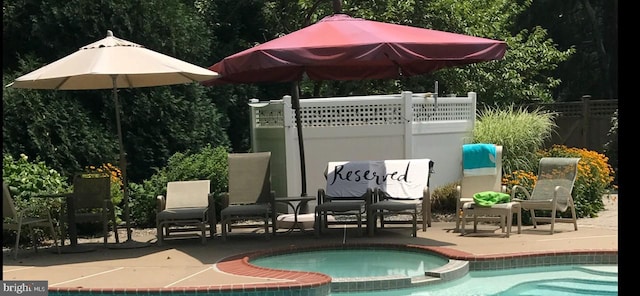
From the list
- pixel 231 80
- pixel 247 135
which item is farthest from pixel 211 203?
pixel 247 135

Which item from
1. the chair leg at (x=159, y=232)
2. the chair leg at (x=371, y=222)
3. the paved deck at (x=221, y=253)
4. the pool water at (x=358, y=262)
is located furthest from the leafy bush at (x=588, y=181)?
the chair leg at (x=159, y=232)

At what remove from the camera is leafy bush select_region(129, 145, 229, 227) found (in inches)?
443

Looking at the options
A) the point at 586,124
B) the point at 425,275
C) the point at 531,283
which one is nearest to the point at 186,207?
the point at 425,275

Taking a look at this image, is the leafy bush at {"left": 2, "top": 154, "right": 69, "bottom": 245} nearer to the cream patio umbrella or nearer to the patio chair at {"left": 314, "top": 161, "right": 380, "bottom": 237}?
the cream patio umbrella

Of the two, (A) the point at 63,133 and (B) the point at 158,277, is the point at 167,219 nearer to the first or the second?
(B) the point at 158,277

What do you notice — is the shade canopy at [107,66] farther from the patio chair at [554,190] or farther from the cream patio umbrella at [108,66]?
the patio chair at [554,190]

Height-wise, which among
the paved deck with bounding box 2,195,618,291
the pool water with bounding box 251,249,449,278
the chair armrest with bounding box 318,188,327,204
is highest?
the chair armrest with bounding box 318,188,327,204

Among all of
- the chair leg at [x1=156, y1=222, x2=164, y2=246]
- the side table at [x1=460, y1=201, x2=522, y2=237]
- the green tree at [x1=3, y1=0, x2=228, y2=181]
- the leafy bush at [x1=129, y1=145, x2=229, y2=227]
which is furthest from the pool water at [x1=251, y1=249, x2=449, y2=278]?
the green tree at [x1=3, y1=0, x2=228, y2=181]

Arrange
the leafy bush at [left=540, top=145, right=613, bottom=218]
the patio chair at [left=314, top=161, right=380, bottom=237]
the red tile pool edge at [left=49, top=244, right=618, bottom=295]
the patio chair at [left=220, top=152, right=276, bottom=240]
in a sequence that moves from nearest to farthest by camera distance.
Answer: the red tile pool edge at [left=49, top=244, right=618, bottom=295], the patio chair at [left=314, top=161, right=380, bottom=237], the patio chair at [left=220, top=152, right=276, bottom=240], the leafy bush at [left=540, top=145, right=613, bottom=218]

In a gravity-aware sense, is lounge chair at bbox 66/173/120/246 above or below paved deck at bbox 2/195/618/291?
above

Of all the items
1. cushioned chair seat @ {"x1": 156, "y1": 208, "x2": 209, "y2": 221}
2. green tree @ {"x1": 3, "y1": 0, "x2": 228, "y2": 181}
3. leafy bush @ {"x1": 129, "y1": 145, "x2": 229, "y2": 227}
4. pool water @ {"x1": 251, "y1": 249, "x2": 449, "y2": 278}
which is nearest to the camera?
pool water @ {"x1": 251, "y1": 249, "x2": 449, "y2": 278}

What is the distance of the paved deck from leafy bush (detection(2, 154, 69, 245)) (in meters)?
0.85

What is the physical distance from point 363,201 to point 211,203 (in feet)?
6.76

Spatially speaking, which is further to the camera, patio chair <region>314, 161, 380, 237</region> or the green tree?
the green tree
